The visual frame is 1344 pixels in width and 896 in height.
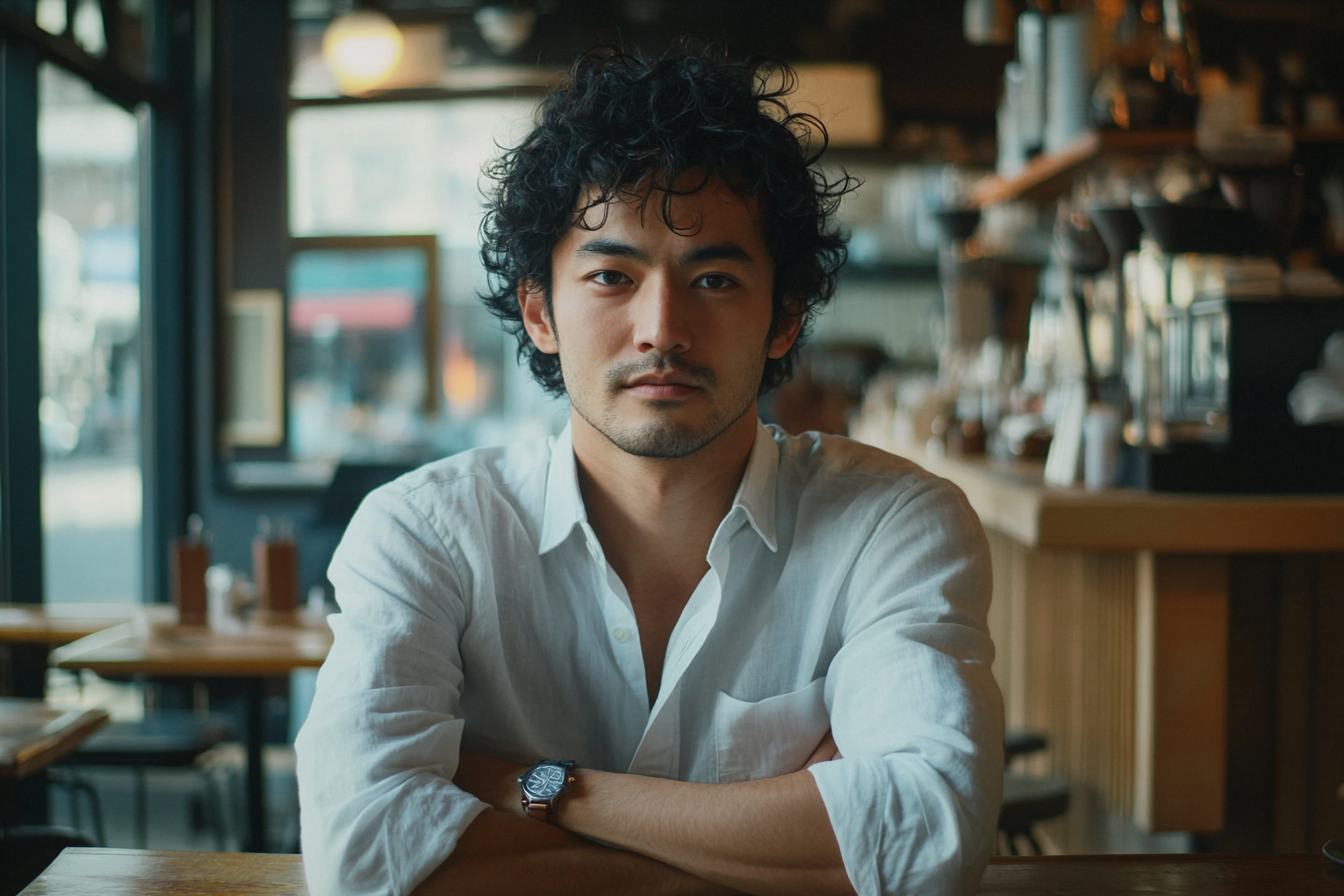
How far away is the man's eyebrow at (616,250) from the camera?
145 centimetres

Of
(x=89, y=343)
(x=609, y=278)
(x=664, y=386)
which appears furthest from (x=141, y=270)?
(x=664, y=386)

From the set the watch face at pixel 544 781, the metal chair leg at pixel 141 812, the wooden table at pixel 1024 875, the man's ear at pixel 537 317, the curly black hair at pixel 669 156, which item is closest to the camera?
the wooden table at pixel 1024 875

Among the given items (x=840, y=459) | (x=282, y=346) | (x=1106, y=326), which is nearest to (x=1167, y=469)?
(x=840, y=459)

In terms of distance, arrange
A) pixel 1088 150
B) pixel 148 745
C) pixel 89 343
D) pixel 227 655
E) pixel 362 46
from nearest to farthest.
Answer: pixel 227 655, pixel 1088 150, pixel 148 745, pixel 89 343, pixel 362 46

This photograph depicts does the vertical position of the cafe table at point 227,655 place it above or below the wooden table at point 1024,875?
below

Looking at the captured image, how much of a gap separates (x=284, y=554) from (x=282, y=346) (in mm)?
2411

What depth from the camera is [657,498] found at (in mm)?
1530

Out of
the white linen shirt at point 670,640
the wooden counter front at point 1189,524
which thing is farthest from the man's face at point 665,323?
the wooden counter front at point 1189,524

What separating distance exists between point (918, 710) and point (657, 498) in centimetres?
45

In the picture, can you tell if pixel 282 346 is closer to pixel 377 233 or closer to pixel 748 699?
pixel 377 233

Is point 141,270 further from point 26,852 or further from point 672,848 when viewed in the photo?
point 672,848

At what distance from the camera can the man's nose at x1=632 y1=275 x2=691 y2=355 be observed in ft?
4.60

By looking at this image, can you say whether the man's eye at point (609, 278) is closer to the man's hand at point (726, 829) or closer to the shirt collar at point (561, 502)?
the shirt collar at point (561, 502)

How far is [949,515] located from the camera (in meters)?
1.45
